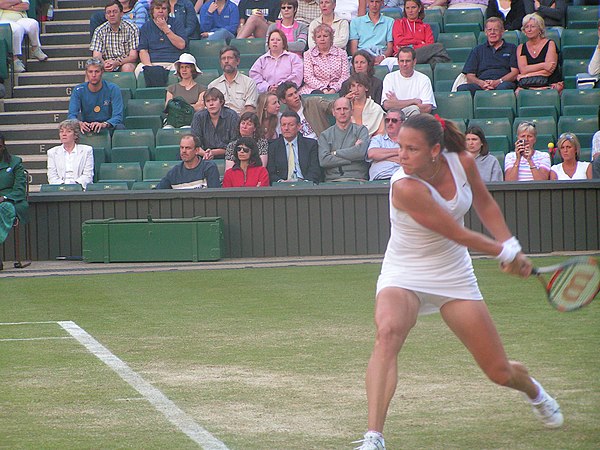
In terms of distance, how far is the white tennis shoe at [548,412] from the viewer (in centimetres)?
539

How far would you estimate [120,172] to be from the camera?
15539 mm

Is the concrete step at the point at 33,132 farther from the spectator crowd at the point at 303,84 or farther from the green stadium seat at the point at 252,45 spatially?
the green stadium seat at the point at 252,45

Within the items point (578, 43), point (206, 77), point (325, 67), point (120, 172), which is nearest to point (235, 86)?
point (206, 77)

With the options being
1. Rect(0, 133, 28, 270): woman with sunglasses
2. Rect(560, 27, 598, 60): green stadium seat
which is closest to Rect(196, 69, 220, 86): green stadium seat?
Rect(0, 133, 28, 270): woman with sunglasses

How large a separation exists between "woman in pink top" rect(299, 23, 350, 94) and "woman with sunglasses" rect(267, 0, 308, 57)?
77cm

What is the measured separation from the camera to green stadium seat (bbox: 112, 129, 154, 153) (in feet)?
52.6

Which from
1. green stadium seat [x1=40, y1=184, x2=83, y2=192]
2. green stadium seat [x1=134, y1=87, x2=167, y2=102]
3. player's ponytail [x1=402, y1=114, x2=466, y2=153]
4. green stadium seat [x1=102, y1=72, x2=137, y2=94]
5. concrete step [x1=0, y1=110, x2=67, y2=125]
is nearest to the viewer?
player's ponytail [x1=402, y1=114, x2=466, y2=153]

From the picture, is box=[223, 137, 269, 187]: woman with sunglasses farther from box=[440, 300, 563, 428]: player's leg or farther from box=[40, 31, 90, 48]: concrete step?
box=[440, 300, 563, 428]: player's leg

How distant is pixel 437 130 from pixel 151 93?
1250 centimetres

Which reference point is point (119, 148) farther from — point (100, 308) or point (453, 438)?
point (453, 438)

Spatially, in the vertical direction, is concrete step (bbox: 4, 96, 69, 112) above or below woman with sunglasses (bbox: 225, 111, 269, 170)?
above

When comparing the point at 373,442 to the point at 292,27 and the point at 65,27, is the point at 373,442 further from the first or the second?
the point at 65,27

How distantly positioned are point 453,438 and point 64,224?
10.3 metres

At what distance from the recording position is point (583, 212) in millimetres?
14195
